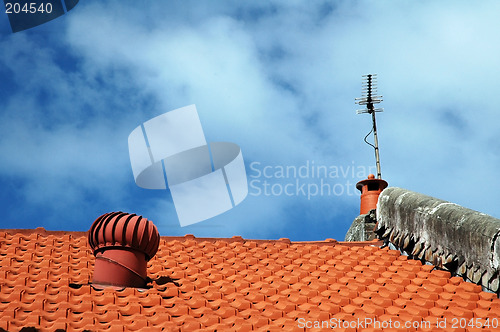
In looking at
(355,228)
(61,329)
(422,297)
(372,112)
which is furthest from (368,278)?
(372,112)

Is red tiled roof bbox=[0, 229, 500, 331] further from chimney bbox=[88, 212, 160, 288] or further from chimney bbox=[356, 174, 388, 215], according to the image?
chimney bbox=[356, 174, 388, 215]

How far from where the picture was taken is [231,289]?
282 inches

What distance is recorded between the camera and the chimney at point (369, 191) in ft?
37.9

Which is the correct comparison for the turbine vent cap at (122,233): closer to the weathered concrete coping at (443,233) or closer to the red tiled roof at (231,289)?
the red tiled roof at (231,289)

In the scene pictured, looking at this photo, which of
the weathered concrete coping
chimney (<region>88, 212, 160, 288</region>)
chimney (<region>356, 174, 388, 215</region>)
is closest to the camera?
chimney (<region>88, 212, 160, 288</region>)

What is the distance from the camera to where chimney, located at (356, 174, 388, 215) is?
11547mm

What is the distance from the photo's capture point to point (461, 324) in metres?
6.36

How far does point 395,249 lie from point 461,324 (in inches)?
109

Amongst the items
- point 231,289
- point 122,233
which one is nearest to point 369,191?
point 231,289

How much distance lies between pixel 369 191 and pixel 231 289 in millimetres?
5307

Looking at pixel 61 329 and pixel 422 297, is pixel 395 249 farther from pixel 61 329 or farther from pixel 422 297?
pixel 61 329

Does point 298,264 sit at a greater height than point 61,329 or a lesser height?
lesser

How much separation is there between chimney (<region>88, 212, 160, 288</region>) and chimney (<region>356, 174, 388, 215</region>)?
562 centimetres

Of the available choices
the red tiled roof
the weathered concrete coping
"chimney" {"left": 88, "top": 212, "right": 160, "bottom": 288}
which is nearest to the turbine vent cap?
"chimney" {"left": 88, "top": 212, "right": 160, "bottom": 288}
